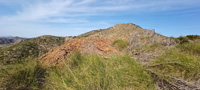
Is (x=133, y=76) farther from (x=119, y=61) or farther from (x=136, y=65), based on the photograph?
(x=119, y=61)

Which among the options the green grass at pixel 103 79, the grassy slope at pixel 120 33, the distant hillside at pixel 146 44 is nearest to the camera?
the green grass at pixel 103 79

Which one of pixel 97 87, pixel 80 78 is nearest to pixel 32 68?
pixel 80 78

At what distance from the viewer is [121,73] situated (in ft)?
6.36

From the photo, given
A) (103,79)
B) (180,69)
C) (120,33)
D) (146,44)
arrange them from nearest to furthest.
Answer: (103,79) → (180,69) → (146,44) → (120,33)

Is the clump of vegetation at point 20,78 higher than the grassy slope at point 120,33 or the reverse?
the reverse

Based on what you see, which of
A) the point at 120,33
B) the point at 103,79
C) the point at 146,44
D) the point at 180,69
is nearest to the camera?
the point at 103,79

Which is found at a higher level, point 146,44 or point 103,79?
point 146,44

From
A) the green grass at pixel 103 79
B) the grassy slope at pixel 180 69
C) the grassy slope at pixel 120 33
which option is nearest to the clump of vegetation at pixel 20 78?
the green grass at pixel 103 79

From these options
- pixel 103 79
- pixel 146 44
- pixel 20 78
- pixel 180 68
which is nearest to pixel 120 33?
pixel 146 44

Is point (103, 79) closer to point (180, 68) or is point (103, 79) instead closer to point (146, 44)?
point (180, 68)

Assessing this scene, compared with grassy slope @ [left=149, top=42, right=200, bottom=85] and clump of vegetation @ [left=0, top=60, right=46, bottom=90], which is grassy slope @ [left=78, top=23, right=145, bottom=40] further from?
clump of vegetation @ [left=0, top=60, right=46, bottom=90]

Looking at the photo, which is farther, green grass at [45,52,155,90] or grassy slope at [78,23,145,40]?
grassy slope at [78,23,145,40]

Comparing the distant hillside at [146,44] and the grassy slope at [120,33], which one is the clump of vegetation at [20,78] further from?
the grassy slope at [120,33]

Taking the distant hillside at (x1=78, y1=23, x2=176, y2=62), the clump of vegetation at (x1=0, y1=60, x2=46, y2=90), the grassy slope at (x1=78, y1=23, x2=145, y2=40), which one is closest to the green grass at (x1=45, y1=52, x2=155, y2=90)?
the clump of vegetation at (x1=0, y1=60, x2=46, y2=90)
